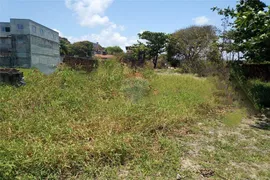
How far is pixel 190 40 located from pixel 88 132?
1958cm

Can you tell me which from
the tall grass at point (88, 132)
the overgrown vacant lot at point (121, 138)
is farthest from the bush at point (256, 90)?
the tall grass at point (88, 132)

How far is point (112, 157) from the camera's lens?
2410 millimetres

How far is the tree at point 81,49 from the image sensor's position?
44.1 meters

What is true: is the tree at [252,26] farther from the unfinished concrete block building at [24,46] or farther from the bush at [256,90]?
the unfinished concrete block building at [24,46]

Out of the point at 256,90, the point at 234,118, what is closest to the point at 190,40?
the point at 256,90

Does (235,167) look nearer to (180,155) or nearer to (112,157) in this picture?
(180,155)

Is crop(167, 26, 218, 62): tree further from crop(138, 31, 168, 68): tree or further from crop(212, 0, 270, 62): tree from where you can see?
crop(212, 0, 270, 62): tree

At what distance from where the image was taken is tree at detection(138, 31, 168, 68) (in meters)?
26.9

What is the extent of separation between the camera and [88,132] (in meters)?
2.87

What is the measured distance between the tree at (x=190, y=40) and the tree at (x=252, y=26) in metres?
11.8

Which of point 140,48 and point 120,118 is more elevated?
point 140,48

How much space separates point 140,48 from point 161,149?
86.9 feet

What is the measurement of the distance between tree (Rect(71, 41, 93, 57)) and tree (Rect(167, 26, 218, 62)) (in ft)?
83.3

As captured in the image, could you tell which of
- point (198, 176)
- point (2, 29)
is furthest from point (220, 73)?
point (2, 29)
